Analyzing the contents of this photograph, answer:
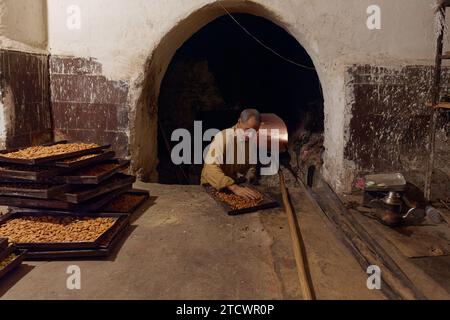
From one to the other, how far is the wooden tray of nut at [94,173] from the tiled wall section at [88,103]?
88 cm

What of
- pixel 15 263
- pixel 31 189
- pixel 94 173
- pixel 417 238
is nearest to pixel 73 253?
pixel 15 263

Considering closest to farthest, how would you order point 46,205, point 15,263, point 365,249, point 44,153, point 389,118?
point 15,263 → point 365,249 → point 46,205 → point 44,153 → point 389,118

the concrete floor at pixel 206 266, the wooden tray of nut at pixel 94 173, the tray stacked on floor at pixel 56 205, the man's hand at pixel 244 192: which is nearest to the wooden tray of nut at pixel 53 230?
the tray stacked on floor at pixel 56 205

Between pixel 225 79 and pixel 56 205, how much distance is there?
18.8 ft

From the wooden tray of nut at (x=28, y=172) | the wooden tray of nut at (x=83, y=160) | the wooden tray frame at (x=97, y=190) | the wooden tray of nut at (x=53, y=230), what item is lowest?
the wooden tray of nut at (x=53, y=230)

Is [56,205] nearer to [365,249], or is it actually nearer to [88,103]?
[88,103]

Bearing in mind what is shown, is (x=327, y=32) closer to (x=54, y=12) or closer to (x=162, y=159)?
(x=54, y=12)

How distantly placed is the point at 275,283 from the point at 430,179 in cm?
274

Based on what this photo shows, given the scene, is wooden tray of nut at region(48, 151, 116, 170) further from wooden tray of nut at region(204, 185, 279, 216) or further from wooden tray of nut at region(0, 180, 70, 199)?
wooden tray of nut at region(204, 185, 279, 216)

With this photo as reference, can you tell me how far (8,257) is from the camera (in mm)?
2777

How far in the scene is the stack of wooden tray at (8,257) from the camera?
265cm

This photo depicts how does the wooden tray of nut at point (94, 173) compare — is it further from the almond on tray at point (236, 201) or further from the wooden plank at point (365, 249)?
the wooden plank at point (365, 249)

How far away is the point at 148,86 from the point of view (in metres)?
5.07

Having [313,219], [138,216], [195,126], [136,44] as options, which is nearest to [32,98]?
[136,44]
